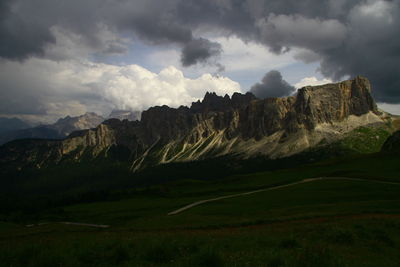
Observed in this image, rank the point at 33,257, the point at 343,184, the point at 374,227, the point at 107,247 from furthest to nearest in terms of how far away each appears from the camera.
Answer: the point at 343,184
the point at 374,227
the point at 107,247
the point at 33,257

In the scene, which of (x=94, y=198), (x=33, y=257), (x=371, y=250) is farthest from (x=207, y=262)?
(x=94, y=198)

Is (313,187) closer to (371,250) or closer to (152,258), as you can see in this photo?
(371,250)

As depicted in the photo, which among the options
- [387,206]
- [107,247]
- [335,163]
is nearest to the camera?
[107,247]

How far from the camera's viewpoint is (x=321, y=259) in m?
11.5

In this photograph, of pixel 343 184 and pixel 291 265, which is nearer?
pixel 291 265

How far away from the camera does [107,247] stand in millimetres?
18125

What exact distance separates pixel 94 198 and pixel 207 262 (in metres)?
173

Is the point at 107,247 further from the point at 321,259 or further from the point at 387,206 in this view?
the point at 387,206

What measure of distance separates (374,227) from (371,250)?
6.58 meters

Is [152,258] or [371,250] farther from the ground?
[152,258]

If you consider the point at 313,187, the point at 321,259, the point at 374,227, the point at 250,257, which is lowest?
the point at 313,187

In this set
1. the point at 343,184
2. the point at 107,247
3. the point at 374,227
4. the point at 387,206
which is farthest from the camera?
the point at 343,184

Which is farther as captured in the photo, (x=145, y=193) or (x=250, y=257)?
(x=145, y=193)

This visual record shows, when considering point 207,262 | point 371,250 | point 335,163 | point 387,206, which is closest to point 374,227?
point 371,250
